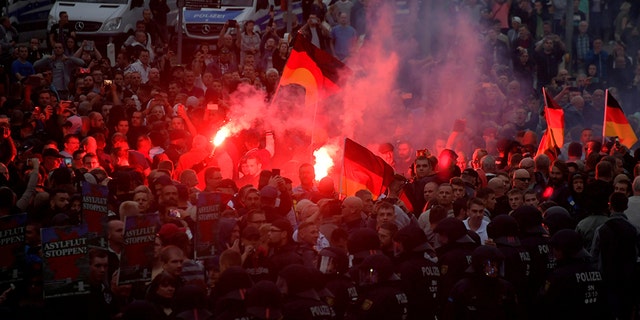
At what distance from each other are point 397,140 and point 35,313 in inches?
460

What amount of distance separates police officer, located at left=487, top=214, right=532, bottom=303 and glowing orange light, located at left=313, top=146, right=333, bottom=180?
608 centimetres

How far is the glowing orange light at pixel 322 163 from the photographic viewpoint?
17.4 meters

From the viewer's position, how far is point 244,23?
24328 millimetres

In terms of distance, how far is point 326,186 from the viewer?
14945 mm

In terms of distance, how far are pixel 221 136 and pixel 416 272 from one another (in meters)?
7.06

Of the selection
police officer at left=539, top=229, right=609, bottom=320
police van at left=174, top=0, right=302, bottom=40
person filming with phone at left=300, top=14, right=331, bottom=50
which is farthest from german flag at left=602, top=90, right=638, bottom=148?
police van at left=174, top=0, right=302, bottom=40

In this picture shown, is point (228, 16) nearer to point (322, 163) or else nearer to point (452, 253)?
point (322, 163)

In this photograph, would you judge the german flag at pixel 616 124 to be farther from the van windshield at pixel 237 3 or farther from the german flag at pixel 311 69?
the van windshield at pixel 237 3

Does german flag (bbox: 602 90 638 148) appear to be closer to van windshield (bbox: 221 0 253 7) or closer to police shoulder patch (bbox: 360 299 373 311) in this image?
police shoulder patch (bbox: 360 299 373 311)

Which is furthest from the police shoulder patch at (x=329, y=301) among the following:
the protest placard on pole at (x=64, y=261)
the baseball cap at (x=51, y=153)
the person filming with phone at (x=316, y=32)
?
the person filming with phone at (x=316, y=32)

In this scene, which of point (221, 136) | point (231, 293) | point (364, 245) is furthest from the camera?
point (221, 136)

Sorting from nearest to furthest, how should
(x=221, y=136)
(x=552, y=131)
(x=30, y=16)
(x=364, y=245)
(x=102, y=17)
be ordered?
(x=364, y=245), (x=221, y=136), (x=552, y=131), (x=102, y=17), (x=30, y=16)

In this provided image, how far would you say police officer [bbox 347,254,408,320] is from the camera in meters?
9.93

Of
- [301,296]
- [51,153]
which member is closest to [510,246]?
[301,296]
